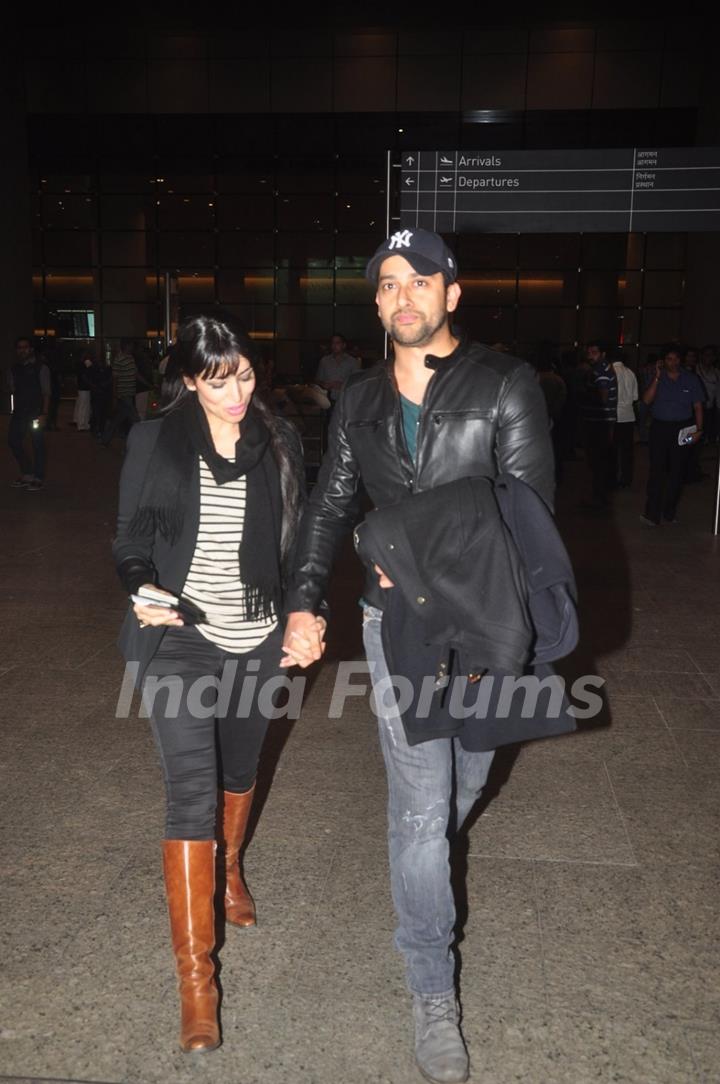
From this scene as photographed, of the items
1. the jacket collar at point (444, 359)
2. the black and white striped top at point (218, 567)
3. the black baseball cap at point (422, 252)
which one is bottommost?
the black and white striped top at point (218, 567)

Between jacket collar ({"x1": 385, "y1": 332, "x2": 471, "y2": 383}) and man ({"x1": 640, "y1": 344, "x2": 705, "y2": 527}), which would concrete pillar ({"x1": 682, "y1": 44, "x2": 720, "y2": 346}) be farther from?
jacket collar ({"x1": 385, "y1": 332, "x2": 471, "y2": 383})

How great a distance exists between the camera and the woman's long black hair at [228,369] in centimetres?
289

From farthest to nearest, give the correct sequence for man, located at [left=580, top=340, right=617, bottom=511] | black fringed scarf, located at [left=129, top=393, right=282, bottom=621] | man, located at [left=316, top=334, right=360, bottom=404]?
A: man, located at [left=316, top=334, right=360, bottom=404]
man, located at [left=580, top=340, right=617, bottom=511]
black fringed scarf, located at [left=129, top=393, right=282, bottom=621]

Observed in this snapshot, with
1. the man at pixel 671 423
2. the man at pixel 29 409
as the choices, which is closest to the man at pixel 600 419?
the man at pixel 671 423

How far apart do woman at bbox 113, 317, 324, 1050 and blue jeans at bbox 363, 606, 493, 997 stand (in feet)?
1.32

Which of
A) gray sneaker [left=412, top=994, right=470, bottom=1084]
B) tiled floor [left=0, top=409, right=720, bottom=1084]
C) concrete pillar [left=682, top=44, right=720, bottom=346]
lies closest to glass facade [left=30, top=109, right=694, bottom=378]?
concrete pillar [left=682, top=44, right=720, bottom=346]

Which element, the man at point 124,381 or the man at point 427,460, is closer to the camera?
the man at point 427,460

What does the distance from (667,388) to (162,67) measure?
2066 centimetres

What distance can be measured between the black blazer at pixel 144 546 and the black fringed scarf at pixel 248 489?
18 millimetres

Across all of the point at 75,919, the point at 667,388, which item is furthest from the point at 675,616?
the point at 75,919

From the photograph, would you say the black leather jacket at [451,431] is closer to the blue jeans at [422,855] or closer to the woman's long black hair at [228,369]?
the woman's long black hair at [228,369]

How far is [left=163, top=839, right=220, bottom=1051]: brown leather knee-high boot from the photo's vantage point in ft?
8.84

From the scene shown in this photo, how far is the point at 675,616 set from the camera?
7422 mm

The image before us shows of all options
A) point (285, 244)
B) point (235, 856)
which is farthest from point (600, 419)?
point (285, 244)
